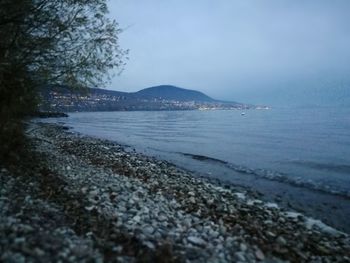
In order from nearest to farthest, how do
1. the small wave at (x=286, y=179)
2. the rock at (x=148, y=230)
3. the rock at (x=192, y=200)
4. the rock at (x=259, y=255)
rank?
the rock at (x=259, y=255) → the rock at (x=148, y=230) → the rock at (x=192, y=200) → the small wave at (x=286, y=179)

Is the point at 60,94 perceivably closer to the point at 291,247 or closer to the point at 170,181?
the point at 170,181

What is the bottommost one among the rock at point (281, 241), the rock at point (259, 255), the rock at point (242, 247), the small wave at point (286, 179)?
the small wave at point (286, 179)

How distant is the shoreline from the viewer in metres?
9.10

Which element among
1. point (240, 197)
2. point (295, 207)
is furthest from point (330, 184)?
point (240, 197)

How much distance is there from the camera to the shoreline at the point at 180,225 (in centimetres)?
910

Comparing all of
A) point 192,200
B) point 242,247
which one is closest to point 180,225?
point 242,247

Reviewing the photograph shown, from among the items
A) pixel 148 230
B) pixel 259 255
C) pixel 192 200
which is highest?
pixel 148 230

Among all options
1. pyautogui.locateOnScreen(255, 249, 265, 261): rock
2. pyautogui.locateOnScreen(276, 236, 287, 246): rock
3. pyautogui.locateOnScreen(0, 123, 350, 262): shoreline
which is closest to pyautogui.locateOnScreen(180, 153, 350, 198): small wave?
pyautogui.locateOnScreen(0, 123, 350, 262): shoreline

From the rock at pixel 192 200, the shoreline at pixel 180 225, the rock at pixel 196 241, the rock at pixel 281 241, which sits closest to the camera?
the shoreline at pixel 180 225

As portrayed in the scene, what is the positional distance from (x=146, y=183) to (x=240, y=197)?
525 cm

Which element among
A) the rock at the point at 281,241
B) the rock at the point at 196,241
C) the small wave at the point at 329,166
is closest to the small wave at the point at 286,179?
the small wave at the point at 329,166

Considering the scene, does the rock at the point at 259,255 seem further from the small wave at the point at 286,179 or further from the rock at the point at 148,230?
the small wave at the point at 286,179

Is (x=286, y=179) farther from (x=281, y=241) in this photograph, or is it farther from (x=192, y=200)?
(x=281, y=241)

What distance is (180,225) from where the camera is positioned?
1120 cm
